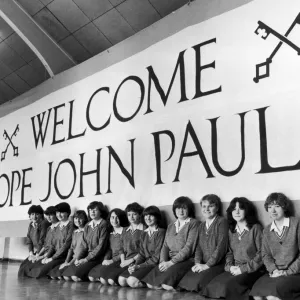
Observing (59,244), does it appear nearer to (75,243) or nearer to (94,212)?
(75,243)

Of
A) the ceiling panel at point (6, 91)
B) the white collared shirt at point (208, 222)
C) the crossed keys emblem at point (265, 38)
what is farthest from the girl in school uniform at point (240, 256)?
the ceiling panel at point (6, 91)

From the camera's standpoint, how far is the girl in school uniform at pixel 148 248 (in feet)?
14.4

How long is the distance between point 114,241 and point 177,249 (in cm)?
102

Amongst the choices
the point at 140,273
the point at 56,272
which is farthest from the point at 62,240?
the point at 140,273

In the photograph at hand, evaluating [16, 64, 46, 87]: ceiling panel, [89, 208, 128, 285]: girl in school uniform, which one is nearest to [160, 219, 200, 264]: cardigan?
[89, 208, 128, 285]: girl in school uniform

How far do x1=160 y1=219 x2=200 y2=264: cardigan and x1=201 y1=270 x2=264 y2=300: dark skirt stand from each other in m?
0.56

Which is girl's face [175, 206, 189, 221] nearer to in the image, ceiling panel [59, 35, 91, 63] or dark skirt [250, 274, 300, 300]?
dark skirt [250, 274, 300, 300]

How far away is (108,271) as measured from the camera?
469 centimetres

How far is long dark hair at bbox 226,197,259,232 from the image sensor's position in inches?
152

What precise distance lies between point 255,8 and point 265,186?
1.73 meters

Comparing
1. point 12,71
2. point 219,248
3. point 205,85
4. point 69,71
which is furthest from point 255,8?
point 12,71

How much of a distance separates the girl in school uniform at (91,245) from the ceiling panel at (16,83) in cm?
369

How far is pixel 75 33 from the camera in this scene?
674cm

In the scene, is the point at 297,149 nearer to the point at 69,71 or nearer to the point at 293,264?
the point at 293,264
